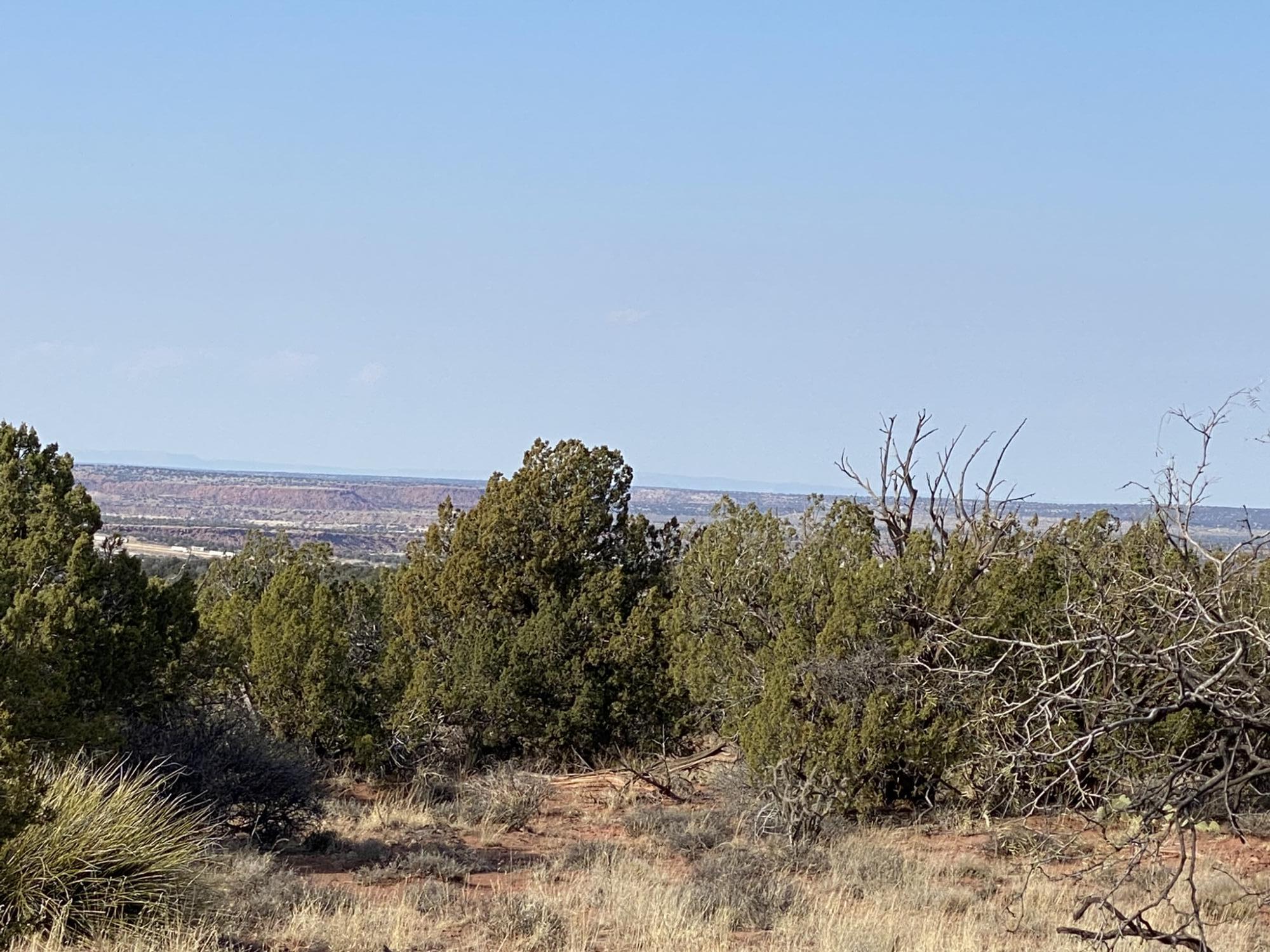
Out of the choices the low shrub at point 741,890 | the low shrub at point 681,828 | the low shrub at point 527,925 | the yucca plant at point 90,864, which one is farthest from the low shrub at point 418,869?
the yucca plant at point 90,864

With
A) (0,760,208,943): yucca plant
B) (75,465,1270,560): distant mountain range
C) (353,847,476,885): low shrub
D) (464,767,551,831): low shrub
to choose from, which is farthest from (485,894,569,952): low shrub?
A: (75,465,1270,560): distant mountain range

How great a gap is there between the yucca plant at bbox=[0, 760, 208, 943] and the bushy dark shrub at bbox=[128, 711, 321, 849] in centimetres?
310

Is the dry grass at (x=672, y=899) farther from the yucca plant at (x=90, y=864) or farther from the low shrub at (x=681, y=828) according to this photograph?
the yucca plant at (x=90, y=864)

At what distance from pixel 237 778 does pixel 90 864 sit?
4.01 metres

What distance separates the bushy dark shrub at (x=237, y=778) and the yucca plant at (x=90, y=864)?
3.10 metres

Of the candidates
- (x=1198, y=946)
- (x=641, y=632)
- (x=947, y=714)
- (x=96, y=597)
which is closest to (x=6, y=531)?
(x=96, y=597)

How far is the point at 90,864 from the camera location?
765cm

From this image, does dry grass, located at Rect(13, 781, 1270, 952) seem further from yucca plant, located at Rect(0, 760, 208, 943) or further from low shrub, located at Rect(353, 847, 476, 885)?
yucca plant, located at Rect(0, 760, 208, 943)

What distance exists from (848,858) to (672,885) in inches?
78.5

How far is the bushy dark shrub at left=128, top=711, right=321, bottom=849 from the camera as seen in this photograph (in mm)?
11438

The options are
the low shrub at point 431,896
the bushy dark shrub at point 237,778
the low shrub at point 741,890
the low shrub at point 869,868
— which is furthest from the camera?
the bushy dark shrub at point 237,778

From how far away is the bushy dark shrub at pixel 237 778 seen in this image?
450 inches

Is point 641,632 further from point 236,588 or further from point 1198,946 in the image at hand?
point 1198,946

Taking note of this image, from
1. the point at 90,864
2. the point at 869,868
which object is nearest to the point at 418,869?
the point at 90,864
